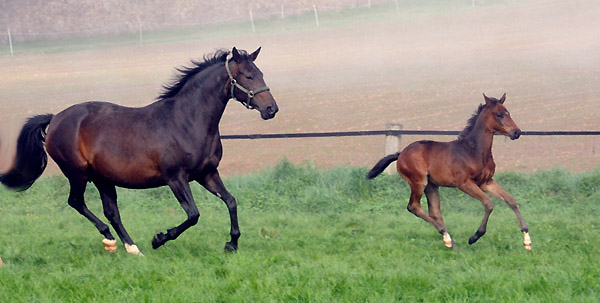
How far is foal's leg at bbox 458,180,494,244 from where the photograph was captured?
8.85 meters

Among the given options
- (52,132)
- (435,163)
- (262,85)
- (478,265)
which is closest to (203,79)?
(262,85)

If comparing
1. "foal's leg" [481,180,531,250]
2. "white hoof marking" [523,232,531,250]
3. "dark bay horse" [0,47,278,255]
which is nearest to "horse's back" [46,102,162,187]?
"dark bay horse" [0,47,278,255]

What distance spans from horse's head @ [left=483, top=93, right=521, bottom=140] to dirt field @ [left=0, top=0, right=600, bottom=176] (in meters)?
5.46

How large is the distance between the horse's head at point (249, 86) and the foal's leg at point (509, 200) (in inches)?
104

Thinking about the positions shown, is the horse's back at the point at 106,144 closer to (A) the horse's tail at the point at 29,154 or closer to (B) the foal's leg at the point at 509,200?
(A) the horse's tail at the point at 29,154

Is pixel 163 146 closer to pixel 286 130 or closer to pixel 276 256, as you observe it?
pixel 276 256

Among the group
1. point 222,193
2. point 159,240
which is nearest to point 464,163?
point 222,193

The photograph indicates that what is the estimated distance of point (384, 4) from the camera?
48.4 metres

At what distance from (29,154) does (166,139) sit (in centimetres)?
187

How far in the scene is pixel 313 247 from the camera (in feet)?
28.7

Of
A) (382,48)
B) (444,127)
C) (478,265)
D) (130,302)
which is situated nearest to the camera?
(130,302)

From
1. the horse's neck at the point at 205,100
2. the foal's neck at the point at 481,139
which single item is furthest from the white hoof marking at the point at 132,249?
the foal's neck at the point at 481,139

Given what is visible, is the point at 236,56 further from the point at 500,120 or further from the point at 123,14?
the point at 123,14

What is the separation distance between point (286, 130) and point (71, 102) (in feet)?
30.2
